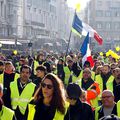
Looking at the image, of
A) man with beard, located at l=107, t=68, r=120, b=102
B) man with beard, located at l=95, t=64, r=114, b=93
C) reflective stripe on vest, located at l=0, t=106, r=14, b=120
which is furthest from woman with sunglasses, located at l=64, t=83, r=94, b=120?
man with beard, located at l=95, t=64, r=114, b=93

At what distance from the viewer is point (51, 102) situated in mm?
5070

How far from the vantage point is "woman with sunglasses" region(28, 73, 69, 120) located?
5066 mm

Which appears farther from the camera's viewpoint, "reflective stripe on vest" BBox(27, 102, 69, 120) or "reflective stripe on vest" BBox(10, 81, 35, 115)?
"reflective stripe on vest" BBox(10, 81, 35, 115)

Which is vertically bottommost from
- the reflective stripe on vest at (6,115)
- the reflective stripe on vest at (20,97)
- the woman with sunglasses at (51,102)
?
the reflective stripe on vest at (20,97)

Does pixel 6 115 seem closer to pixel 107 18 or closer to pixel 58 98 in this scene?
pixel 58 98

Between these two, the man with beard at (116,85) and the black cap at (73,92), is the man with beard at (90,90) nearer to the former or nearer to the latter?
the man with beard at (116,85)

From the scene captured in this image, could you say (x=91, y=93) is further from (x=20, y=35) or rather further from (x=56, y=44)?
(x=56, y=44)

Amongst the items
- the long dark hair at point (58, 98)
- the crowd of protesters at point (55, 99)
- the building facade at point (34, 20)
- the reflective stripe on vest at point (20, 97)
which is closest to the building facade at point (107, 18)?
the building facade at point (34, 20)

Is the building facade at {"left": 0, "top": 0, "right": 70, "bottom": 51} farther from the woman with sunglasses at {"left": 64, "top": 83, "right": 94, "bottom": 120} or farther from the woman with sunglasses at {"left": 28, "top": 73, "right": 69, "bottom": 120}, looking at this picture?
the woman with sunglasses at {"left": 28, "top": 73, "right": 69, "bottom": 120}

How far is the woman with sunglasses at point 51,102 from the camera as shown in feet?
16.6

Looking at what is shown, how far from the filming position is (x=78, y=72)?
42.5ft

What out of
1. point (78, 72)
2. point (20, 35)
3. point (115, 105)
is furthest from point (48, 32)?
point (115, 105)

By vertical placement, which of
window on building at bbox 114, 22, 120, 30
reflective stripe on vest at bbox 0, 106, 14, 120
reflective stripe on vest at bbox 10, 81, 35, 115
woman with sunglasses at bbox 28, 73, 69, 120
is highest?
window on building at bbox 114, 22, 120, 30

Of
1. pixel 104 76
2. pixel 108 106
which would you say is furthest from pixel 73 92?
pixel 104 76
